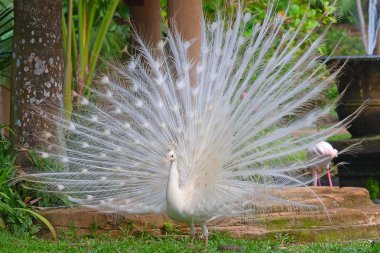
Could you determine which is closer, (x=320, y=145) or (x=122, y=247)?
(x=122, y=247)

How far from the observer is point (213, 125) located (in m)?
6.74

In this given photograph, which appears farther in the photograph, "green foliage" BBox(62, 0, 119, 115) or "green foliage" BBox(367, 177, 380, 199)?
"green foliage" BBox(367, 177, 380, 199)

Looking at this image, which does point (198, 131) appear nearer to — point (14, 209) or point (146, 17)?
point (14, 209)

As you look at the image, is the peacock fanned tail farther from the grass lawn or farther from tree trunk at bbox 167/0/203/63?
tree trunk at bbox 167/0/203/63

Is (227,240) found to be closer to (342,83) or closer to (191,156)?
(191,156)

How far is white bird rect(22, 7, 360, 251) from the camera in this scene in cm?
660

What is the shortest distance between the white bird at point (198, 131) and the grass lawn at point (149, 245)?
0.30 meters

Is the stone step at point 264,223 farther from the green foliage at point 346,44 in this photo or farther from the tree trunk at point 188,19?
the green foliage at point 346,44

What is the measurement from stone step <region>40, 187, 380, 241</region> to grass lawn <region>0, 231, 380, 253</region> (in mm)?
120

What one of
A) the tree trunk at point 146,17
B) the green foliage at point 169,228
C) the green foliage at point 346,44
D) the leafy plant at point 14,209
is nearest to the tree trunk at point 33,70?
the leafy plant at point 14,209

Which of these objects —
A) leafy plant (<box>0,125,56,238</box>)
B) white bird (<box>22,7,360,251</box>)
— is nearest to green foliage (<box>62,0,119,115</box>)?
white bird (<box>22,7,360,251</box>)

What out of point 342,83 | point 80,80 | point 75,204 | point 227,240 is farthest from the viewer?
point 342,83

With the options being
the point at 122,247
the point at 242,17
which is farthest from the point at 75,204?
the point at 242,17

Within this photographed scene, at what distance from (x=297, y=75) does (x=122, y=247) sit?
2057 millimetres
